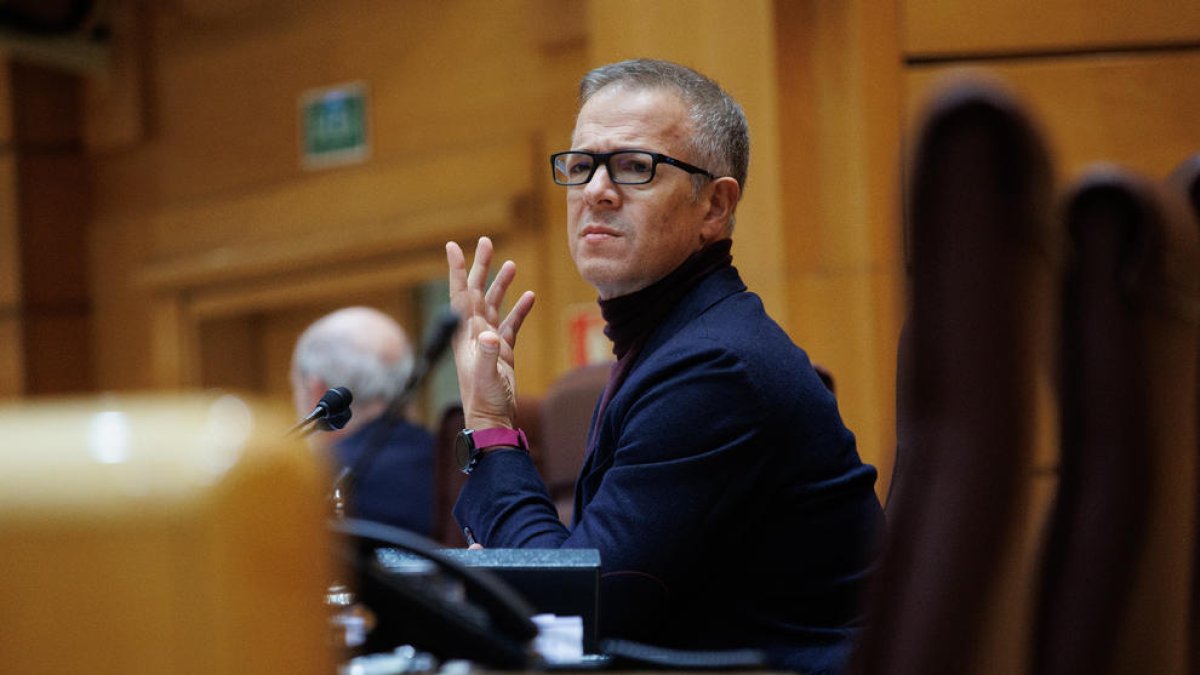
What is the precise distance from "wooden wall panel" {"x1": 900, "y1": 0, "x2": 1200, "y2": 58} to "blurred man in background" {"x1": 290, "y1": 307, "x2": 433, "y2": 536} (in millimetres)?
1642

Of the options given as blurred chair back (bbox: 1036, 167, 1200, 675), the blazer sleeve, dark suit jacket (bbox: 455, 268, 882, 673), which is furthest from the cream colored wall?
blurred chair back (bbox: 1036, 167, 1200, 675)

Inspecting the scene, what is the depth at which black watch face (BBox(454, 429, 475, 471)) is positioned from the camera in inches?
82.8

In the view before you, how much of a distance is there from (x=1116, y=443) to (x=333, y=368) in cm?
363

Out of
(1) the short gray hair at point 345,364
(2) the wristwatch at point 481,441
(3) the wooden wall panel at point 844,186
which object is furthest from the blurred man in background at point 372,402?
(2) the wristwatch at point 481,441

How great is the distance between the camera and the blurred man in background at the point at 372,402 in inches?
164

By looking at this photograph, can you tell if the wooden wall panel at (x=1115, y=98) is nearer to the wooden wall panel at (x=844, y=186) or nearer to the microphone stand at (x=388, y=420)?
the wooden wall panel at (x=844, y=186)

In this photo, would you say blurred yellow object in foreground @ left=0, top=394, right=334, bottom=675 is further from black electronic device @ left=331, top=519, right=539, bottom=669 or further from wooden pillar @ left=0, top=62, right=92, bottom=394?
wooden pillar @ left=0, top=62, right=92, bottom=394

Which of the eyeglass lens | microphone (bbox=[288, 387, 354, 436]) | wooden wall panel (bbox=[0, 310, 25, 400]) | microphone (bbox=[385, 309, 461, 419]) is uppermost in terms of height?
the eyeglass lens

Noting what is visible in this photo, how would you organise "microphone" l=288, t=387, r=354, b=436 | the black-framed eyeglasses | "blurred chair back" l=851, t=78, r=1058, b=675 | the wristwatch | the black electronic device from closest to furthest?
"blurred chair back" l=851, t=78, r=1058, b=675, the black electronic device, "microphone" l=288, t=387, r=354, b=436, the wristwatch, the black-framed eyeglasses

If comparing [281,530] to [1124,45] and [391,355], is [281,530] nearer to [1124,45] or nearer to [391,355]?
[1124,45]

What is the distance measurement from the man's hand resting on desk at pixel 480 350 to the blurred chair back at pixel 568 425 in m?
1.18

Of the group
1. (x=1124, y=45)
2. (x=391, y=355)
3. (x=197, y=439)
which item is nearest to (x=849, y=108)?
(x=1124, y=45)

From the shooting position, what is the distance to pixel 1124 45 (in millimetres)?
3834

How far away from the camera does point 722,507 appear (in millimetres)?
1864
